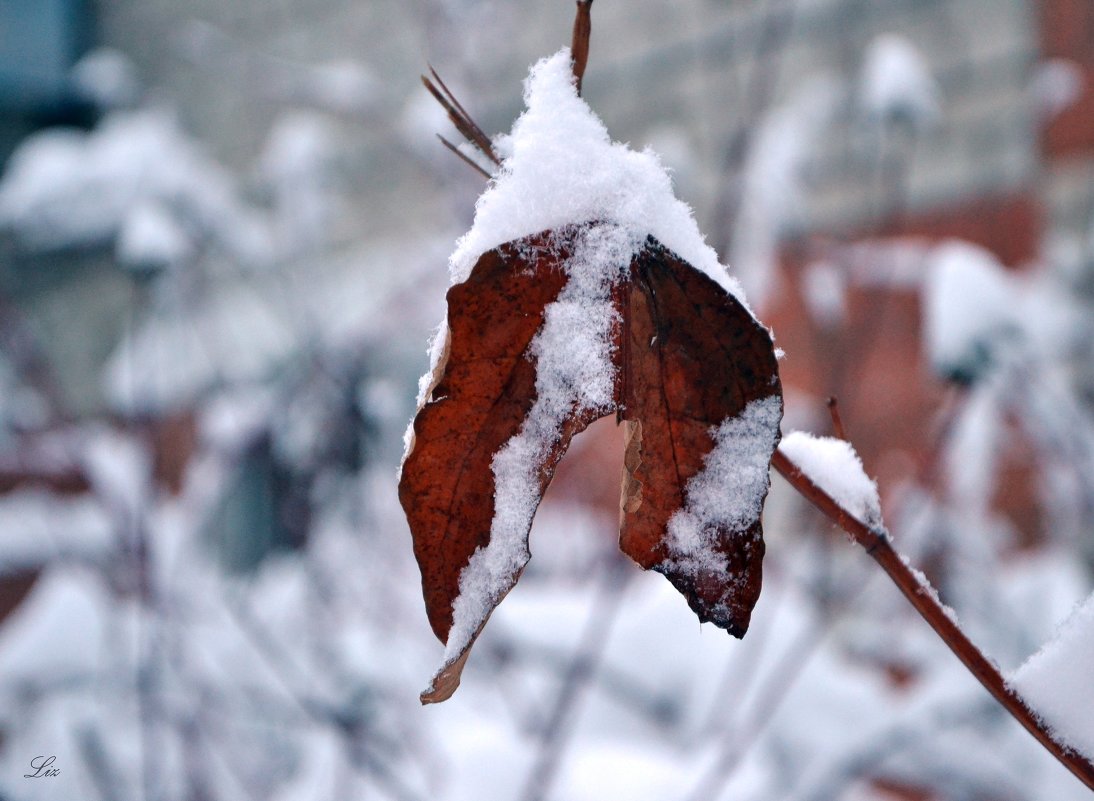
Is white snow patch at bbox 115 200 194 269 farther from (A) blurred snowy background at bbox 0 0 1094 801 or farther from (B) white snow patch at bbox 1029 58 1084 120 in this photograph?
(B) white snow patch at bbox 1029 58 1084 120

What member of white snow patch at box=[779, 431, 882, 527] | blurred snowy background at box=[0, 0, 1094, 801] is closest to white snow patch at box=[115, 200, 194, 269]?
blurred snowy background at box=[0, 0, 1094, 801]

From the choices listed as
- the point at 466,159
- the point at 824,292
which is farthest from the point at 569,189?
the point at 824,292

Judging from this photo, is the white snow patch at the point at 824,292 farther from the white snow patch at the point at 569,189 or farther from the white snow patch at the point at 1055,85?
the white snow patch at the point at 569,189

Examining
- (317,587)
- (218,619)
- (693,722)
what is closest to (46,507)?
(218,619)

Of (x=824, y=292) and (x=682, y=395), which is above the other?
(x=824, y=292)

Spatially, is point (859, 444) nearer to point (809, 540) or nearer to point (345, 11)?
point (809, 540)

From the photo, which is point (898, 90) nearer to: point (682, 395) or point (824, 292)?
point (824, 292)
